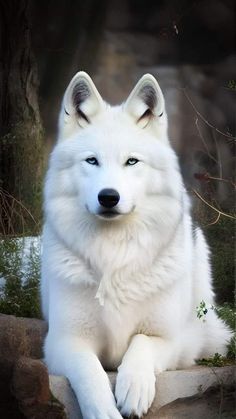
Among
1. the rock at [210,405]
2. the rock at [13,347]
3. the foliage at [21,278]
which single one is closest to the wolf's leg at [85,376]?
the rock at [13,347]

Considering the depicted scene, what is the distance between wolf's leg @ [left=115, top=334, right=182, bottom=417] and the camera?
2.26 meters

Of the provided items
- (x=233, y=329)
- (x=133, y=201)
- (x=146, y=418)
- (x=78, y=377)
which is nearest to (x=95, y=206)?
(x=133, y=201)

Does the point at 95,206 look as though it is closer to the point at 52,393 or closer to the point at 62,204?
the point at 62,204

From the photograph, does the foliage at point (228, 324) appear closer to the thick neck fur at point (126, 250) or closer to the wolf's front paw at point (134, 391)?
the thick neck fur at point (126, 250)

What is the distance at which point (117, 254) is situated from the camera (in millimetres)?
2545

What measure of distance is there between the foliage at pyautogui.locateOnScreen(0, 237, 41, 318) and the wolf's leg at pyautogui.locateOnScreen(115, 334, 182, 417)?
673 mm

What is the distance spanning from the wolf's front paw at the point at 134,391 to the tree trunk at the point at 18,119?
85cm

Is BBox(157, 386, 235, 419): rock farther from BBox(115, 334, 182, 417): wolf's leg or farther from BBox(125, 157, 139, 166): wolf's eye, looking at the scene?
BBox(125, 157, 139, 166): wolf's eye

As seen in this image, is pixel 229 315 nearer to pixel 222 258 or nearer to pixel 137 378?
pixel 222 258

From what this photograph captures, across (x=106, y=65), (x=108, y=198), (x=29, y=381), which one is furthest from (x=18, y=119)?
(x=29, y=381)

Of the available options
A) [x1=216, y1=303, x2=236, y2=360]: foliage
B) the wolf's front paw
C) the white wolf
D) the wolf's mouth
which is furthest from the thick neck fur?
[x1=216, y1=303, x2=236, y2=360]: foliage

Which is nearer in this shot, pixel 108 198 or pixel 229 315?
pixel 108 198

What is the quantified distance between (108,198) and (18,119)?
30.5 inches

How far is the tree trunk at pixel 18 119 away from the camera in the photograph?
2.74 m
